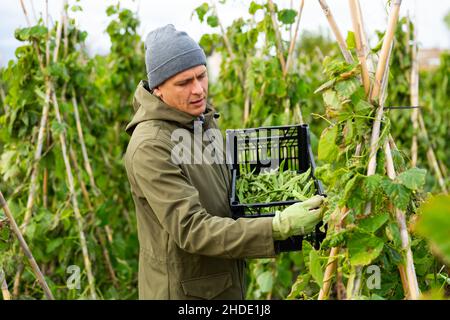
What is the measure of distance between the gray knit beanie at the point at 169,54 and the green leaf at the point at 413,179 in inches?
31.1

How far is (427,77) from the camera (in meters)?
6.72

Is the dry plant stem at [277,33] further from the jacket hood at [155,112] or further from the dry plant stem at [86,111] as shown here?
the jacket hood at [155,112]

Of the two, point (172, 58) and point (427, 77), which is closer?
point (172, 58)

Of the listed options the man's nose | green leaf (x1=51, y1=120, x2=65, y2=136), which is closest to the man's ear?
the man's nose

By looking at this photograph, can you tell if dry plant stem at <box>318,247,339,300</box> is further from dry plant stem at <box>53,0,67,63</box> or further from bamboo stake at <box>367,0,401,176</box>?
dry plant stem at <box>53,0,67,63</box>

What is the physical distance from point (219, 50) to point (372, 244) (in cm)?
290

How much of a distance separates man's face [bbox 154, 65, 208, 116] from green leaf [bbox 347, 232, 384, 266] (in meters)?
0.71

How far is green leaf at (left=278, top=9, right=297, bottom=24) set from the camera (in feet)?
10.2

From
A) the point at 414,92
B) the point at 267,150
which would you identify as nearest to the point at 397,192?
the point at 267,150

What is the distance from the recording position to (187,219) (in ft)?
5.49

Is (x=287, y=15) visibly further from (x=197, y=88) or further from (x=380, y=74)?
(x=380, y=74)

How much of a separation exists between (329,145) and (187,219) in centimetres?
45
